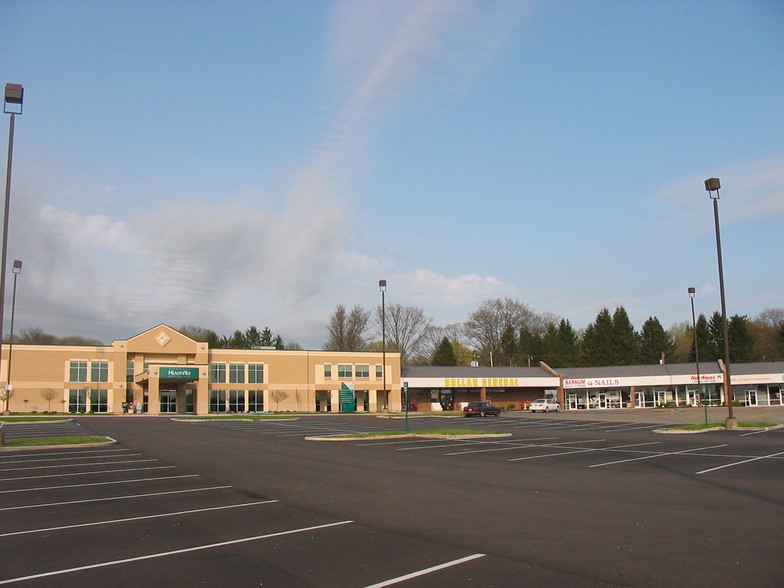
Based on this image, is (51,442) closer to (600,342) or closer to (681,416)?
(681,416)

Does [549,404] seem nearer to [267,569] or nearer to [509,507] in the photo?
[509,507]

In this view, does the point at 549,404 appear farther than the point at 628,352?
No

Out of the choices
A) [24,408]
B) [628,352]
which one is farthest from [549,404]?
[24,408]

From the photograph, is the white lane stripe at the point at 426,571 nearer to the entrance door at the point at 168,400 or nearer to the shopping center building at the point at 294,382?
the shopping center building at the point at 294,382

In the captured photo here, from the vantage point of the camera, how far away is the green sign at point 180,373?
6188 cm

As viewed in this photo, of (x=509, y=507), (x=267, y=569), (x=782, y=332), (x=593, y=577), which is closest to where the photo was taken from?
(x=593, y=577)

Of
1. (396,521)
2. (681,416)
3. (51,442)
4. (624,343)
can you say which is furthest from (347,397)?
(396,521)

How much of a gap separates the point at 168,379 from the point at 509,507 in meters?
58.8

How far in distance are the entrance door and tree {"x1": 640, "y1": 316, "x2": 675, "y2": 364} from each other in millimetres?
68729

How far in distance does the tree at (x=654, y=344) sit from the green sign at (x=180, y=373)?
68.4 meters

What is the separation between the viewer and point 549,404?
68.6m

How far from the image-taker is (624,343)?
100312 millimetres

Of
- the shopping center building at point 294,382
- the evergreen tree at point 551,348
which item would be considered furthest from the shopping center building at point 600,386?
the evergreen tree at point 551,348

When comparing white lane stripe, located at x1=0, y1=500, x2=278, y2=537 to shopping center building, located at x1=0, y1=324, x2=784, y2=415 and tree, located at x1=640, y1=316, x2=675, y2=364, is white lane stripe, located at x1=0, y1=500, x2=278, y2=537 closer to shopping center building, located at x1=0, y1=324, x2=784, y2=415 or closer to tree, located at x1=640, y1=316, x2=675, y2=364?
shopping center building, located at x1=0, y1=324, x2=784, y2=415
